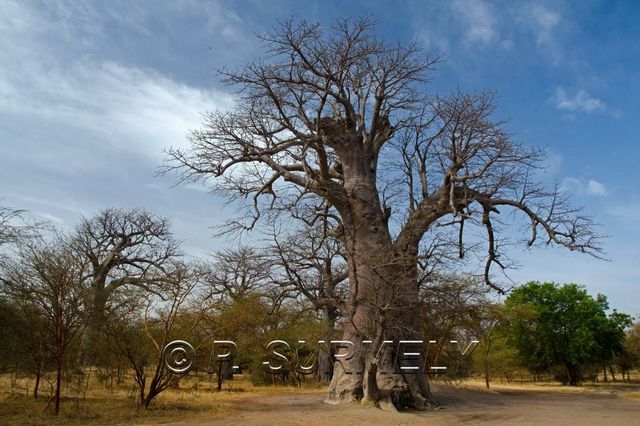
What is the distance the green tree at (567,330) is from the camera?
3070cm

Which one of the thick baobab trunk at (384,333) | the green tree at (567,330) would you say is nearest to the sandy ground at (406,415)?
the thick baobab trunk at (384,333)

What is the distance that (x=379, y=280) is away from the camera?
37.2 feet

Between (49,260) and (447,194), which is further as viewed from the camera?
(447,194)

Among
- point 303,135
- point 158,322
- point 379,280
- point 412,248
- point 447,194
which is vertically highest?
point 303,135

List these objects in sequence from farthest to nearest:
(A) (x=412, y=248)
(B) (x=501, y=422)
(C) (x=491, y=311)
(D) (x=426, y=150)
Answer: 1. (C) (x=491, y=311)
2. (D) (x=426, y=150)
3. (A) (x=412, y=248)
4. (B) (x=501, y=422)

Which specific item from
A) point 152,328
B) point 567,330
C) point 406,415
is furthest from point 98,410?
point 567,330

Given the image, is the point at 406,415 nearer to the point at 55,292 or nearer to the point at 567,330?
the point at 55,292

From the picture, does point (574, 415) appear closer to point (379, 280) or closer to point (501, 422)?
point (501, 422)

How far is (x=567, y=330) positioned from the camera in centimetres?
3175

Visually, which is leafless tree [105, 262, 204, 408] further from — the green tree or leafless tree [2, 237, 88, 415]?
the green tree

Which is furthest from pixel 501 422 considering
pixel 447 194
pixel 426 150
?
pixel 426 150

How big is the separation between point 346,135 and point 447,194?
9.17ft

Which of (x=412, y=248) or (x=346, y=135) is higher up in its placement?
(x=346, y=135)

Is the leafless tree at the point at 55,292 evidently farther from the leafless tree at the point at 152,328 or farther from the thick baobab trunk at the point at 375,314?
the thick baobab trunk at the point at 375,314
